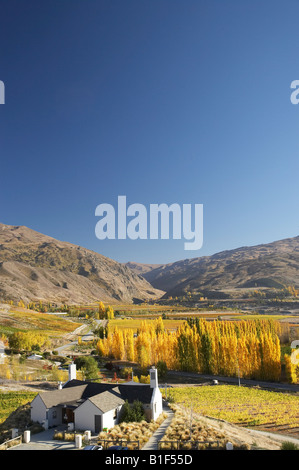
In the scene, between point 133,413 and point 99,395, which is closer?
point 133,413

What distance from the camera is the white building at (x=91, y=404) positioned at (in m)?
30.5

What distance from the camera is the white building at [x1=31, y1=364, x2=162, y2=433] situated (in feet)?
100

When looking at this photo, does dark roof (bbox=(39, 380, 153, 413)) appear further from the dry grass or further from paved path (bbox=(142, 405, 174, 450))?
paved path (bbox=(142, 405, 174, 450))

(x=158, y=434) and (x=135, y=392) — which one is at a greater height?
(x=135, y=392)

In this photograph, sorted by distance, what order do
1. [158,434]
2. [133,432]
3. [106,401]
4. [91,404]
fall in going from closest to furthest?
[133,432] < [158,434] < [91,404] < [106,401]

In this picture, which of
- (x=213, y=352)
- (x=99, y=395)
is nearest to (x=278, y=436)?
(x=99, y=395)

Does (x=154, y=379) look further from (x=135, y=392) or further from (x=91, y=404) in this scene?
(x=91, y=404)

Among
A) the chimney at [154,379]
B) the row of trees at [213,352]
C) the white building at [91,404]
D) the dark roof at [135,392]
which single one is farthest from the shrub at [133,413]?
the row of trees at [213,352]

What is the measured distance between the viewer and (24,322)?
447 feet

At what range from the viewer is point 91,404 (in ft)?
101

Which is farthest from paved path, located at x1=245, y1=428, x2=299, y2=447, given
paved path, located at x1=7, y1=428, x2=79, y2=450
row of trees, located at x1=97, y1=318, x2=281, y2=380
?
row of trees, located at x1=97, y1=318, x2=281, y2=380

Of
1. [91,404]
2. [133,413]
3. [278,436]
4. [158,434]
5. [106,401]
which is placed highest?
[91,404]
